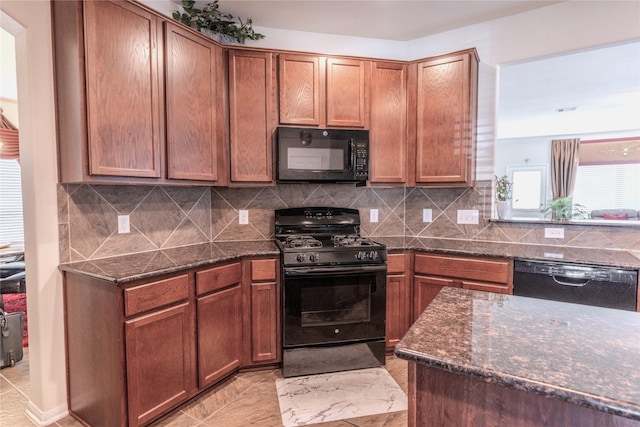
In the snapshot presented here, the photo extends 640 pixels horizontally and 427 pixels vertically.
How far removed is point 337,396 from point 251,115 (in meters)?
2.08

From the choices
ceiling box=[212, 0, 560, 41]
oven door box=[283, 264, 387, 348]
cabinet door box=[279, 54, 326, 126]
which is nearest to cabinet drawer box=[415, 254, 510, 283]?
oven door box=[283, 264, 387, 348]

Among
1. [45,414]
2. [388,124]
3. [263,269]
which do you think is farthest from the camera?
[388,124]

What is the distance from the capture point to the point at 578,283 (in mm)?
2016

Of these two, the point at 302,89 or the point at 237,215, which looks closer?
the point at 302,89

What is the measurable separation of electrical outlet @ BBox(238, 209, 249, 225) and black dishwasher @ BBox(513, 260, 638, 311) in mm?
2077

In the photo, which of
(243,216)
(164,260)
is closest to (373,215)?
(243,216)

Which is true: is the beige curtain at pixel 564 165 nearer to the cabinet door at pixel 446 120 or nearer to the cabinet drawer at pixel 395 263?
the cabinet door at pixel 446 120

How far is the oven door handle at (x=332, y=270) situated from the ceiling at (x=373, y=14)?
1979 millimetres

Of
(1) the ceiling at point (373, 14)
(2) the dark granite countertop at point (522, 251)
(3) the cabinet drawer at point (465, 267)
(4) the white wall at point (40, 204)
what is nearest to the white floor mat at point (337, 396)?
(3) the cabinet drawer at point (465, 267)

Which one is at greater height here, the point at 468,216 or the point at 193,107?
the point at 193,107

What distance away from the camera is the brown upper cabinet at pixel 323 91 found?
258 cm

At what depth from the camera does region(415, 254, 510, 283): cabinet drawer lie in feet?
7.42

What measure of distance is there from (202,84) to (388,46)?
1772 mm

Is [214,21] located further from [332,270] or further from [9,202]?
[9,202]
